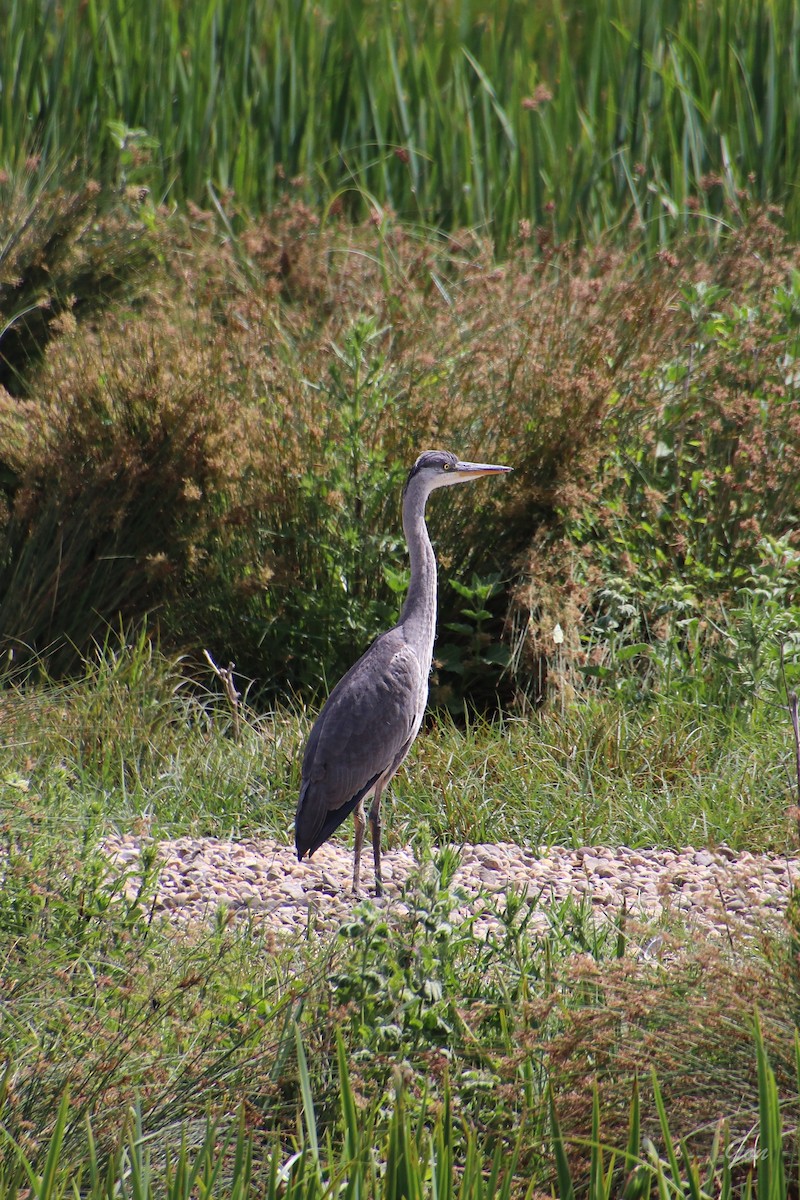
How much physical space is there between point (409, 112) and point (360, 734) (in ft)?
20.2

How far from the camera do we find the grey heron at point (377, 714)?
420 cm

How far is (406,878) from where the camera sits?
3.87 m

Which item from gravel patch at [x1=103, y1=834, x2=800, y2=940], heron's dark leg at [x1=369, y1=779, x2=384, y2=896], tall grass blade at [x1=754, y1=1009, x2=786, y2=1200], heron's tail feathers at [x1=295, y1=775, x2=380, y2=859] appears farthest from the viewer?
heron's dark leg at [x1=369, y1=779, x2=384, y2=896]

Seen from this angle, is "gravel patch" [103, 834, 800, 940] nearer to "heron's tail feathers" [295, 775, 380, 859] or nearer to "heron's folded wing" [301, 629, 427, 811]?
"heron's tail feathers" [295, 775, 380, 859]

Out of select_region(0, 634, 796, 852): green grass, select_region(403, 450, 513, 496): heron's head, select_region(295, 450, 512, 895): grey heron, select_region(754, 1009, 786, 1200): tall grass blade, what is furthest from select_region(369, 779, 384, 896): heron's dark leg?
select_region(754, 1009, 786, 1200): tall grass blade

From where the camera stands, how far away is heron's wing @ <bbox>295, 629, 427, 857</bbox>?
4.20 m

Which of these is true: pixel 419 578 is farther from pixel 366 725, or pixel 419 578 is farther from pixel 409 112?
pixel 409 112

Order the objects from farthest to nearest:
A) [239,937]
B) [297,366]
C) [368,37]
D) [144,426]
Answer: [368,37]
[297,366]
[144,426]
[239,937]

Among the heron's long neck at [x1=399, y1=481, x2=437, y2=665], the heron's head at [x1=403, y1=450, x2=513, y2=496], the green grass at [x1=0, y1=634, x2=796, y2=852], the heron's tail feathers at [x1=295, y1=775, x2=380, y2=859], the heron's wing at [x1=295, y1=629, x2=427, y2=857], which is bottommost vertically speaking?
the green grass at [x1=0, y1=634, x2=796, y2=852]

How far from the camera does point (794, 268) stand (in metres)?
6.53

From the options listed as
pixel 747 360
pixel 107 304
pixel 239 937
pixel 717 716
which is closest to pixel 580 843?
pixel 717 716

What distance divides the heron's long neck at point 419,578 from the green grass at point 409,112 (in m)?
4.41

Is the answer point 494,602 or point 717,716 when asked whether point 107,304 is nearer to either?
point 494,602

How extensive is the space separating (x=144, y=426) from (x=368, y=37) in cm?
494
